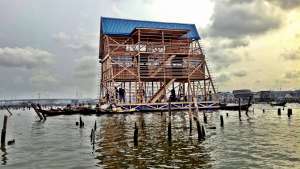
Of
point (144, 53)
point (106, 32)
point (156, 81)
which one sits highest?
point (106, 32)

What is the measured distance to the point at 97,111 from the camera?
229 feet

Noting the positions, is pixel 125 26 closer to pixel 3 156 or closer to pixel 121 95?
pixel 121 95

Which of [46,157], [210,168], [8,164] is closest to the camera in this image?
[210,168]

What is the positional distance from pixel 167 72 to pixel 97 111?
18.2m

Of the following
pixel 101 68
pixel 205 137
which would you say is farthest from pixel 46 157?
pixel 101 68

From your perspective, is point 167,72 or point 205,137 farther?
point 167,72

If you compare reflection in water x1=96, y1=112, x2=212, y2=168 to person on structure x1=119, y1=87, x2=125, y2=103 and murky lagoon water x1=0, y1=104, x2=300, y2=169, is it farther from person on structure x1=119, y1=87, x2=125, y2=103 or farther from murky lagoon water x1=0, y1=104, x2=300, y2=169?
person on structure x1=119, y1=87, x2=125, y2=103

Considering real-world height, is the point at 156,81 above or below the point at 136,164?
above

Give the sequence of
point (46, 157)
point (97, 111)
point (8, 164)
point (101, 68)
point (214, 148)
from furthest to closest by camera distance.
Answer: point (101, 68), point (97, 111), point (214, 148), point (46, 157), point (8, 164)

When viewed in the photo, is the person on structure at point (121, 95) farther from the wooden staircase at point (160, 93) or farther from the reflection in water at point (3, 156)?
the reflection in water at point (3, 156)

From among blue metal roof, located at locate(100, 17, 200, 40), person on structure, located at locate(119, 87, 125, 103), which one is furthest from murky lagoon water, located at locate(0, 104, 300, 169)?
blue metal roof, located at locate(100, 17, 200, 40)

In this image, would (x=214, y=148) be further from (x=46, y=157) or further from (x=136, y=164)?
(x=46, y=157)

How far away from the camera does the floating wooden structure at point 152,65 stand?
78000 mm

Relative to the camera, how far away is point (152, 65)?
7925cm
